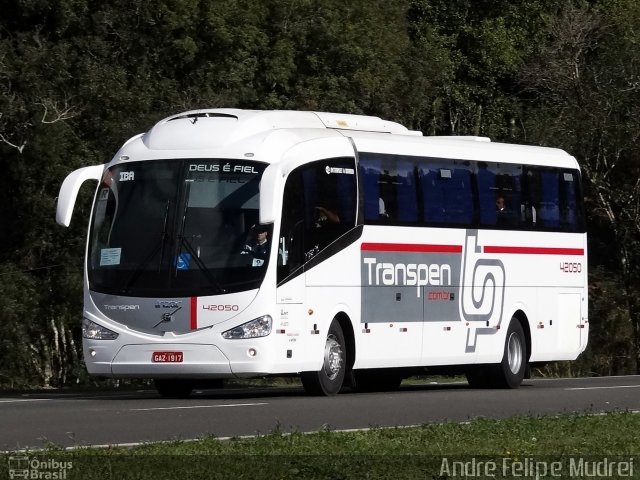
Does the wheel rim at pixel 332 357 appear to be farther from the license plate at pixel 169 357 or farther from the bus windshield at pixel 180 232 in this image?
the license plate at pixel 169 357

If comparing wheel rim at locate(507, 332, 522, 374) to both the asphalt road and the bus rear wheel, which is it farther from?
the asphalt road

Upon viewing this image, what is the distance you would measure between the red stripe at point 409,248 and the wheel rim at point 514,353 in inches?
84.5

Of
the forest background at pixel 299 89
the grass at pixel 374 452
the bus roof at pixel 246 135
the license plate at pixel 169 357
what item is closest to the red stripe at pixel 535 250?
the bus roof at pixel 246 135

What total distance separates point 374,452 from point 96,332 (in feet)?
27.3

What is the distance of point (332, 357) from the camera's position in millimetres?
21031

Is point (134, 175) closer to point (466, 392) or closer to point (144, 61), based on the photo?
point (466, 392)

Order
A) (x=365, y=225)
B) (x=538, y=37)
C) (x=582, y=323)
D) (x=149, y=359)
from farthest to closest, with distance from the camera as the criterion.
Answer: (x=538, y=37)
(x=582, y=323)
(x=365, y=225)
(x=149, y=359)

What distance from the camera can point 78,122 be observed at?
35000 mm

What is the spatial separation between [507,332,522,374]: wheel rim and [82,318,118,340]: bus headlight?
7.19 metres

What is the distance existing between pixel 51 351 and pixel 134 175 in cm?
1727

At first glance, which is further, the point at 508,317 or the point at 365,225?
the point at 508,317

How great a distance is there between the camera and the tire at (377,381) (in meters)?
25.3

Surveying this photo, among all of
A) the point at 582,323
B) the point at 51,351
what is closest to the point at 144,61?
the point at 51,351

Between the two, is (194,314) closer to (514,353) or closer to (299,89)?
(514,353)
